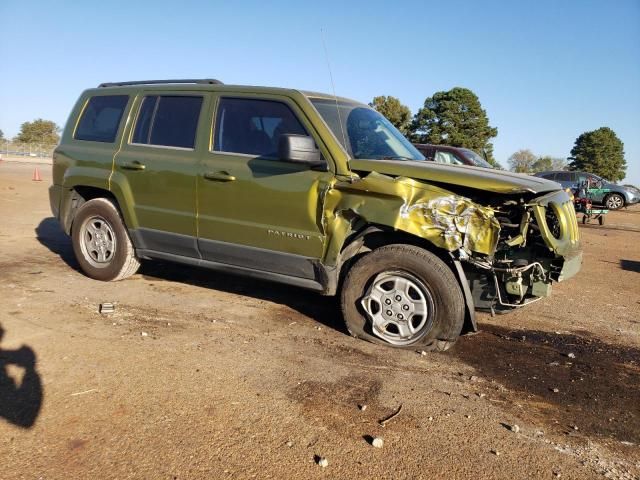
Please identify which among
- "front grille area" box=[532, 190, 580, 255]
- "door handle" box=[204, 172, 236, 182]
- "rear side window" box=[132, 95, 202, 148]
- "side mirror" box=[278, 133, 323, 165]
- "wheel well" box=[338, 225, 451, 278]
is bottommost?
"wheel well" box=[338, 225, 451, 278]

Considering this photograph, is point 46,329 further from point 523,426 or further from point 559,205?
point 559,205

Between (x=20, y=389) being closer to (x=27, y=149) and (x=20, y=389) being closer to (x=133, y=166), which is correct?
(x=133, y=166)

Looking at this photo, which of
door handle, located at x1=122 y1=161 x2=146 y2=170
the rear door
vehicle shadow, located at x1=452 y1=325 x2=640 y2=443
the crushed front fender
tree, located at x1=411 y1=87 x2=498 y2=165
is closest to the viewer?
vehicle shadow, located at x1=452 y1=325 x2=640 y2=443

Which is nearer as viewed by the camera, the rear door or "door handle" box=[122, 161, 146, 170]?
the rear door

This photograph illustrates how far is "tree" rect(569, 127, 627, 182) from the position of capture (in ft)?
183

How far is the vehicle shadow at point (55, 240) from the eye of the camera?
22.4 ft

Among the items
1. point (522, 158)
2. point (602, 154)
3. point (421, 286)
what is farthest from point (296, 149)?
point (522, 158)

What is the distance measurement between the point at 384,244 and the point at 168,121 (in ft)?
8.29

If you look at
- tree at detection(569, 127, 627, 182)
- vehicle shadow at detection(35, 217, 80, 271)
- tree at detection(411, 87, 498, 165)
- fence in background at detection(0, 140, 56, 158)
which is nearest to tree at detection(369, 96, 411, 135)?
tree at detection(411, 87, 498, 165)

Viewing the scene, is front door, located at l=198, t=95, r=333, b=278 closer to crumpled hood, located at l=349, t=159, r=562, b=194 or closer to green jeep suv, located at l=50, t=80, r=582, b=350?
green jeep suv, located at l=50, t=80, r=582, b=350

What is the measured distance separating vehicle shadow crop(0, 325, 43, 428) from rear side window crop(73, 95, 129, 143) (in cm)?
267

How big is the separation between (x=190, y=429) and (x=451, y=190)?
256 cm

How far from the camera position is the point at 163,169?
503 centimetres

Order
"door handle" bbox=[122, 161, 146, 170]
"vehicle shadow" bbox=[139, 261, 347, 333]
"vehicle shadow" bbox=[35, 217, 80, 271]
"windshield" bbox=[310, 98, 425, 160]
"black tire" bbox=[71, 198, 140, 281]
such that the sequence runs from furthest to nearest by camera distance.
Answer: "vehicle shadow" bbox=[35, 217, 80, 271] < "black tire" bbox=[71, 198, 140, 281] < "door handle" bbox=[122, 161, 146, 170] < "vehicle shadow" bbox=[139, 261, 347, 333] < "windshield" bbox=[310, 98, 425, 160]
